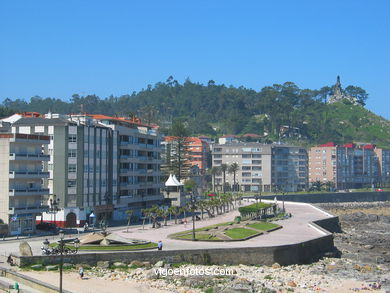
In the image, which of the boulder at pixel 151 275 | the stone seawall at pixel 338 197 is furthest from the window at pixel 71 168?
the stone seawall at pixel 338 197

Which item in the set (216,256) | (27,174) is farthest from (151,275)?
(27,174)

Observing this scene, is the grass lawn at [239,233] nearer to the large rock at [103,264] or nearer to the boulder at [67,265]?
the large rock at [103,264]

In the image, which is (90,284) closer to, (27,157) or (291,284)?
(291,284)

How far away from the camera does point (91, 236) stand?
2199 inches

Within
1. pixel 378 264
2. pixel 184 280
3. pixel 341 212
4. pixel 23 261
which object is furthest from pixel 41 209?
pixel 341 212

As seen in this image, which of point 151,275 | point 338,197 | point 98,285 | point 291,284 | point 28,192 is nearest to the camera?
point 98,285

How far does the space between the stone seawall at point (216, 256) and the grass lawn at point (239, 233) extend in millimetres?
6714

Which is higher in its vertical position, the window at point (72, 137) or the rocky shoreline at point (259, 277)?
the window at point (72, 137)

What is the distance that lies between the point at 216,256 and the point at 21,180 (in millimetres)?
24964

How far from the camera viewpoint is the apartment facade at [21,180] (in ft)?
219

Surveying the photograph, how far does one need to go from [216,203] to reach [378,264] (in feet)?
115

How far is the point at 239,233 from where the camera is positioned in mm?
67125

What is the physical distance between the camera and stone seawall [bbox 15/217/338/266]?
49.4 metres

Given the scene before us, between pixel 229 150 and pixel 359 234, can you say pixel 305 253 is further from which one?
pixel 229 150
